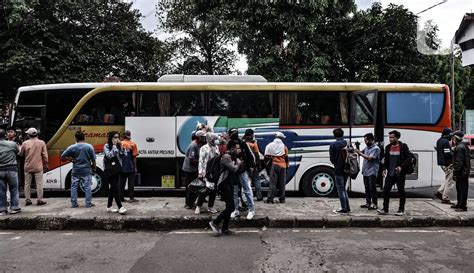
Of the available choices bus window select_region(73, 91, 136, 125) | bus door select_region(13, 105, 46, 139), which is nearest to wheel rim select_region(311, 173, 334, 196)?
bus window select_region(73, 91, 136, 125)

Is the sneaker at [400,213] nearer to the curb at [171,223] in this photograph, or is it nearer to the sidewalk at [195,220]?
the sidewalk at [195,220]

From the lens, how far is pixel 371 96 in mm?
10156

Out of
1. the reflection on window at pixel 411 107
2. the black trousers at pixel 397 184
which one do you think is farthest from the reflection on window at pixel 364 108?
the black trousers at pixel 397 184

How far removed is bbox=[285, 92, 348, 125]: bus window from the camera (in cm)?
1035

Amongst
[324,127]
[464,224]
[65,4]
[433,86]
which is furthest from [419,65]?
[65,4]

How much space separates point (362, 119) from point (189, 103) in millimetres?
4398

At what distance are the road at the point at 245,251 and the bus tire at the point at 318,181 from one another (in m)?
3.19

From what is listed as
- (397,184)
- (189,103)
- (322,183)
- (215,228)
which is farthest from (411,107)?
(215,228)

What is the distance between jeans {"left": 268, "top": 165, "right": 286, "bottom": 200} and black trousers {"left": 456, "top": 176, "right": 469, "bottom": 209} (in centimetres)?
355

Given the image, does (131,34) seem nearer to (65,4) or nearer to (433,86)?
(65,4)

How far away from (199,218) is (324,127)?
14.5 ft

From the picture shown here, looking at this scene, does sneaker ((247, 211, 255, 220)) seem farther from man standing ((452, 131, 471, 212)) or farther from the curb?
man standing ((452, 131, 471, 212))

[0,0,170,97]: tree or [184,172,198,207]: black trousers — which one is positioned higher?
[0,0,170,97]: tree

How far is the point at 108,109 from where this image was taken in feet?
33.9
